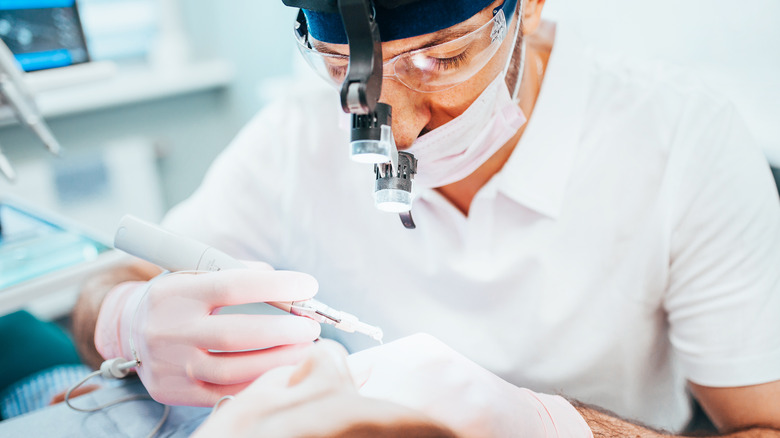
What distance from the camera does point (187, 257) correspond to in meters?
0.73

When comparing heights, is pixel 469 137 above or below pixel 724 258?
above

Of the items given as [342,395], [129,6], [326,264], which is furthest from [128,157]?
[342,395]

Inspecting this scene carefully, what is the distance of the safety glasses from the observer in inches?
28.4

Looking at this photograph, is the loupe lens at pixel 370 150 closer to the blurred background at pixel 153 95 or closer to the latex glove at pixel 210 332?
the latex glove at pixel 210 332

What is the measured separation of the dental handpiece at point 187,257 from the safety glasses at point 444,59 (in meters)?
0.32

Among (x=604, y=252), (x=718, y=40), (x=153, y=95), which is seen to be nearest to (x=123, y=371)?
(x=604, y=252)

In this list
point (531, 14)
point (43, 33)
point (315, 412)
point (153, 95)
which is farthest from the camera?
point (153, 95)

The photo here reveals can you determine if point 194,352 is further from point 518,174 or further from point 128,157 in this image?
point 128,157

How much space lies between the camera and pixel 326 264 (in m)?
1.06

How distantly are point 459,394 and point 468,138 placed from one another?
443 millimetres

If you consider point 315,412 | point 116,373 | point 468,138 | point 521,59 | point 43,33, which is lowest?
point 116,373

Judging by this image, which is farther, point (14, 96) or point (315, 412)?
point (14, 96)

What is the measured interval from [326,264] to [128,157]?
74.0 inches

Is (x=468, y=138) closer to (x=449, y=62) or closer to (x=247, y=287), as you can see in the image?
(x=449, y=62)
